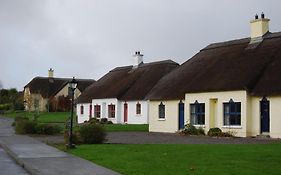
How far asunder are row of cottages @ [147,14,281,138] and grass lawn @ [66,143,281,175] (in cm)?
1126

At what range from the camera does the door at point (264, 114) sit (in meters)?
28.8

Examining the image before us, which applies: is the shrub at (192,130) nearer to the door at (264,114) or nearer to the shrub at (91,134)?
the door at (264,114)

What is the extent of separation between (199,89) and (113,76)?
27705mm

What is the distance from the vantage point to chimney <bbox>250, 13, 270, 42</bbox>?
34.0 m

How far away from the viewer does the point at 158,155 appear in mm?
17203

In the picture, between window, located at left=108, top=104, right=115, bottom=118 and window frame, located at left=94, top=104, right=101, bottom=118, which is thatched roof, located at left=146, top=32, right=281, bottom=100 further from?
window frame, located at left=94, top=104, right=101, bottom=118

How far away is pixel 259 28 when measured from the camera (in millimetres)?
34188

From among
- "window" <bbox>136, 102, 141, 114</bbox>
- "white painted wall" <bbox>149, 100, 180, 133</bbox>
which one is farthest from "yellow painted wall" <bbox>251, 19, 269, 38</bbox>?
"window" <bbox>136, 102, 141, 114</bbox>

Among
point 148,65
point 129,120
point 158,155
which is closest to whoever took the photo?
point 158,155

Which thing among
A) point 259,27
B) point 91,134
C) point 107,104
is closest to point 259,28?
point 259,27

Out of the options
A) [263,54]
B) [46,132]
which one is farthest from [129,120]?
[263,54]

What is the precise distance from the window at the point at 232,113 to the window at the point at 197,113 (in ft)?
7.33

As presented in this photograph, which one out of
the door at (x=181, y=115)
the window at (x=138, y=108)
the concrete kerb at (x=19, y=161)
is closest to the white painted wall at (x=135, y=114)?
the window at (x=138, y=108)

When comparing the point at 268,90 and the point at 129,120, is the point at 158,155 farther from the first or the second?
the point at 129,120
